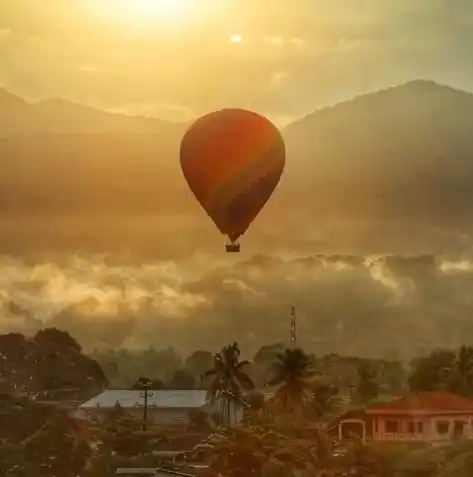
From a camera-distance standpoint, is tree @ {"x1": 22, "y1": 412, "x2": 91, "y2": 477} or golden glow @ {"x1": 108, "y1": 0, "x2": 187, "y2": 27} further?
golden glow @ {"x1": 108, "y1": 0, "x2": 187, "y2": 27}

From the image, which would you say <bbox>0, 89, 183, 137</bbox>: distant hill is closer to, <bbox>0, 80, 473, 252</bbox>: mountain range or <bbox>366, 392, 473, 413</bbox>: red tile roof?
<bbox>0, 80, 473, 252</bbox>: mountain range

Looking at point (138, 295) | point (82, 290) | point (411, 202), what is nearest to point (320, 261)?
point (411, 202)

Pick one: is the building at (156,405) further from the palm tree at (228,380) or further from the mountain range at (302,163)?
the mountain range at (302,163)

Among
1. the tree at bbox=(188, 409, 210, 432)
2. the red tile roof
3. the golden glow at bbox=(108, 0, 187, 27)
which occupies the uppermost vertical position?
the golden glow at bbox=(108, 0, 187, 27)

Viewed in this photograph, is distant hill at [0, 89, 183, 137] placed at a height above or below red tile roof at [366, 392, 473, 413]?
above

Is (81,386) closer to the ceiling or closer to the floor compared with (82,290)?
closer to the floor

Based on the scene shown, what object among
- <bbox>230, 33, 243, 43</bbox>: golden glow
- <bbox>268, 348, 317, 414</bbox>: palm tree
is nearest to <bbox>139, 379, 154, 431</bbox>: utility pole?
<bbox>268, 348, 317, 414</bbox>: palm tree

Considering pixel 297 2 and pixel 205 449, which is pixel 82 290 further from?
pixel 297 2
